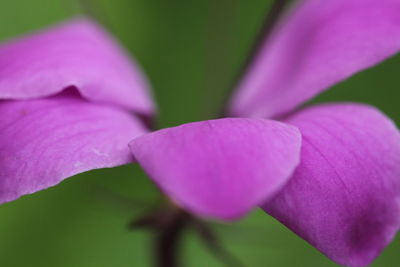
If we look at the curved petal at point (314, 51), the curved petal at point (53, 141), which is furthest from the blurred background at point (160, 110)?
the curved petal at point (53, 141)

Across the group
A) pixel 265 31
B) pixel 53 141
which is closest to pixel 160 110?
pixel 265 31

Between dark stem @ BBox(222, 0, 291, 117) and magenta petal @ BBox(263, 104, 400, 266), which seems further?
dark stem @ BBox(222, 0, 291, 117)

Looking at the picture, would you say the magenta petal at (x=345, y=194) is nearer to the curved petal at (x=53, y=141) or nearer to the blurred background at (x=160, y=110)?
the curved petal at (x=53, y=141)

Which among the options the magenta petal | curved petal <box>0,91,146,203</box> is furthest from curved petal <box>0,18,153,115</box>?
the magenta petal

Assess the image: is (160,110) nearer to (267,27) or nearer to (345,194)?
(267,27)

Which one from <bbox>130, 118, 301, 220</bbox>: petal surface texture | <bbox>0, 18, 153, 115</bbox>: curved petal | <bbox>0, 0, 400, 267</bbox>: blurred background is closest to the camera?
<bbox>130, 118, 301, 220</bbox>: petal surface texture

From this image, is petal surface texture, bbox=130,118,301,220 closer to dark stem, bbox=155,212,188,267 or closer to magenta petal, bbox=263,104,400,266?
magenta petal, bbox=263,104,400,266
